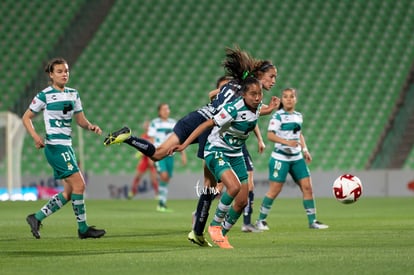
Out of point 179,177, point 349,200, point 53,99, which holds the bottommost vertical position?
point 179,177

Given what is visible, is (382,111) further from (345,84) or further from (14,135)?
(14,135)

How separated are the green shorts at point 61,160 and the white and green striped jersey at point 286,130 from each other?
3.15 m

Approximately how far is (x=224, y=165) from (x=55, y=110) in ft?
7.55

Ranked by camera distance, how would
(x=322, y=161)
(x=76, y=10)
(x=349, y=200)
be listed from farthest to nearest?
(x=76, y=10), (x=322, y=161), (x=349, y=200)

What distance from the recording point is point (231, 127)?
8.49 meters

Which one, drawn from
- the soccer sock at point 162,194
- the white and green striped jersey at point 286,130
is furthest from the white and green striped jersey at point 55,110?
the soccer sock at point 162,194

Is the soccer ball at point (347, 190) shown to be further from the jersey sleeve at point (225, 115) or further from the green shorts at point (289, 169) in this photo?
the jersey sleeve at point (225, 115)

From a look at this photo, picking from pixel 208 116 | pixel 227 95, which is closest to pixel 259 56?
pixel 208 116

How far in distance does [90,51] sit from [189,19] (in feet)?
9.93

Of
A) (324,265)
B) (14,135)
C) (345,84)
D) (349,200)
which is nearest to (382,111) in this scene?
(345,84)

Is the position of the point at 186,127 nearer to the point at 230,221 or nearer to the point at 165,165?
the point at 230,221

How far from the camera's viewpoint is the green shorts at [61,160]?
9.75 m

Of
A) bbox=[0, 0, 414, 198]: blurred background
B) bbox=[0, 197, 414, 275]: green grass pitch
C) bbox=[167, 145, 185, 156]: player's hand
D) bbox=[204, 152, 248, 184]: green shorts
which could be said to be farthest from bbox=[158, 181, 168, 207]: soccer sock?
bbox=[167, 145, 185, 156]: player's hand

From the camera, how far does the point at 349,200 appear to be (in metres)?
11.0
